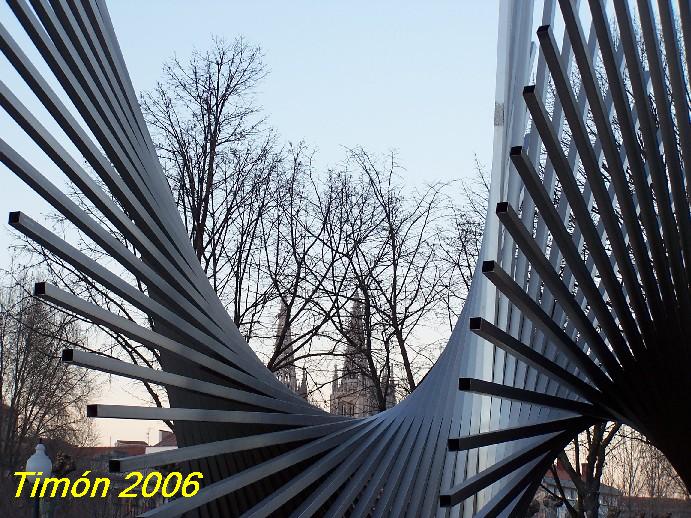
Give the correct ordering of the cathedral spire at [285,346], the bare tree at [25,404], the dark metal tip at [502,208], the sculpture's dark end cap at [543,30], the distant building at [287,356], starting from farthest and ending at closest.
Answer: the bare tree at [25,404]
the distant building at [287,356]
the cathedral spire at [285,346]
the dark metal tip at [502,208]
the sculpture's dark end cap at [543,30]

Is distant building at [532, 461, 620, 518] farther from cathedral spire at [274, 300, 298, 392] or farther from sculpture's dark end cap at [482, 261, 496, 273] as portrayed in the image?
sculpture's dark end cap at [482, 261, 496, 273]

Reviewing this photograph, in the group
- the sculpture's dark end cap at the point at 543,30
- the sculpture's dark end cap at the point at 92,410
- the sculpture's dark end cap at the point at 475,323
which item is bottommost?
the sculpture's dark end cap at the point at 92,410

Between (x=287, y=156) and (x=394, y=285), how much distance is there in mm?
2967

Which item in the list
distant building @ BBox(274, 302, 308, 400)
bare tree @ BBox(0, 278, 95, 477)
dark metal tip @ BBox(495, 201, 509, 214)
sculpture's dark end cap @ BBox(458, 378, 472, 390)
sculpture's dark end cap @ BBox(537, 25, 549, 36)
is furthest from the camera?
bare tree @ BBox(0, 278, 95, 477)

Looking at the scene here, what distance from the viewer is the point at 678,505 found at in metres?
37.2

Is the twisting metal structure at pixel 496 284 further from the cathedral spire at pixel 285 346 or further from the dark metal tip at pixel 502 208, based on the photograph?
the cathedral spire at pixel 285 346

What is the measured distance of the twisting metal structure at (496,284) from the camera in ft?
11.3

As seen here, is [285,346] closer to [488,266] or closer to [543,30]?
[488,266]

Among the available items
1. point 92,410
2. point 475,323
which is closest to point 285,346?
point 92,410

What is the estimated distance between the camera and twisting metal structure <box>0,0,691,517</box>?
3.46m

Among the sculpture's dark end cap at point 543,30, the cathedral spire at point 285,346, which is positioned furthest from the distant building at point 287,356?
the sculpture's dark end cap at point 543,30

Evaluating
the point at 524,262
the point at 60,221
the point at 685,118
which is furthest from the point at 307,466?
the point at 60,221

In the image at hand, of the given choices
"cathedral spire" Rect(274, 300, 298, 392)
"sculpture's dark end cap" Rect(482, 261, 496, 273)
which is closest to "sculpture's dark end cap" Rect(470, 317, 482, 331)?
"sculpture's dark end cap" Rect(482, 261, 496, 273)

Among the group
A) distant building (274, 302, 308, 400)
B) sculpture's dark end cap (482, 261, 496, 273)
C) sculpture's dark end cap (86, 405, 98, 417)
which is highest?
distant building (274, 302, 308, 400)
